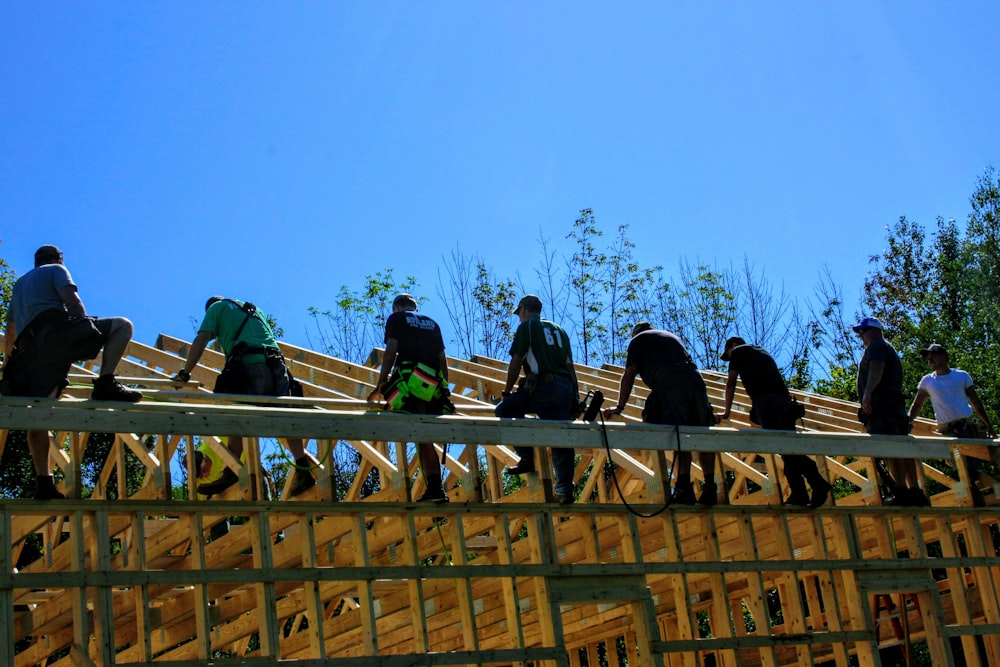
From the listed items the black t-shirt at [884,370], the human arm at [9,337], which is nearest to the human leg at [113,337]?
the human arm at [9,337]

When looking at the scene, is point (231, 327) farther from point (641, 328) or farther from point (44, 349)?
point (641, 328)

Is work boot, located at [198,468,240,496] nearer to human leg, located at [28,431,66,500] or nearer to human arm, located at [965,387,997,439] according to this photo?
human leg, located at [28,431,66,500]

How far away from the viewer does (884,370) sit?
34.9 ft

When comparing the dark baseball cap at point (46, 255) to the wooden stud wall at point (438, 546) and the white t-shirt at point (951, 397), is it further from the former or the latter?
the white t-shirt at point (951, 397)

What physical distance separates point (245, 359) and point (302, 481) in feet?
3.48

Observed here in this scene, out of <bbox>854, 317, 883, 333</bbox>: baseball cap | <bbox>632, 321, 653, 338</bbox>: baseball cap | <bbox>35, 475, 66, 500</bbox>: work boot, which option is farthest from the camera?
<bbox>854, 317, 883, 333</bbox>: baseball cap

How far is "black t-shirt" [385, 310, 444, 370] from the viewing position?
8828mm

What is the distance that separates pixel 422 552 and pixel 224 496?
2066 millimetres

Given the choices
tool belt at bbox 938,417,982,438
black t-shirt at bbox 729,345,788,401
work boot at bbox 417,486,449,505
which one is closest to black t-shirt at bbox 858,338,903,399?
black t-shirt at bbox 729,345,788,401

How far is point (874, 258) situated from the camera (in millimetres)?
34125

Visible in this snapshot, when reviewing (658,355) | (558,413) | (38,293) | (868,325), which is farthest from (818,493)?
(38,293)

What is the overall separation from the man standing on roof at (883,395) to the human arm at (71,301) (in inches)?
260

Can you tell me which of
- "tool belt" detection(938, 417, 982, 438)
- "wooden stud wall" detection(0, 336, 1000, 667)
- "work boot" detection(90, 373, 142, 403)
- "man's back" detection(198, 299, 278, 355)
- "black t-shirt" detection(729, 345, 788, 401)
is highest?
"man's back" detection(198, 299, 278, 355)

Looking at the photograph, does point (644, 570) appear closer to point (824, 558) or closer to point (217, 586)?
point (824, 558)
